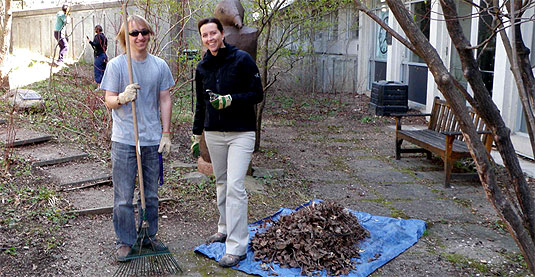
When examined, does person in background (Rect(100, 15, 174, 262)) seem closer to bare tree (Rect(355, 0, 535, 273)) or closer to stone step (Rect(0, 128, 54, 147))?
bare tree (Rect(355, 0, 535, 273))

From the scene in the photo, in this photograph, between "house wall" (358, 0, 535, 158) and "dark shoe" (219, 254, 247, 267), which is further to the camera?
"house wall" (358, 0, 535, 158)

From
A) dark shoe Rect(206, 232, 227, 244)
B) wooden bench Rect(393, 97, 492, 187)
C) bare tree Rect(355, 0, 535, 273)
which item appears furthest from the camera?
wooden bench Rect(393, 97, 492, 187)

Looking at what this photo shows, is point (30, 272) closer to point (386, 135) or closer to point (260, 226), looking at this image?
point (260, 226)

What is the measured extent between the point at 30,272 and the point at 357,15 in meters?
13.4

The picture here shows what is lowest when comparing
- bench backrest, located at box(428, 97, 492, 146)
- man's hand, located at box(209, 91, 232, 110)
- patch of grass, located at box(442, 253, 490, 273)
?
patch of grass, located at box(442, 253, 490, 273)

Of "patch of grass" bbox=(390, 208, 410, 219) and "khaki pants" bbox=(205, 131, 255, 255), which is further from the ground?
"khaki pants" bbox=(205, 131, 255, 255)

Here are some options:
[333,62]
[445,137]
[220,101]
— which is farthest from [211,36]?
[333,62]

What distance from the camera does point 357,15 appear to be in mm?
15672

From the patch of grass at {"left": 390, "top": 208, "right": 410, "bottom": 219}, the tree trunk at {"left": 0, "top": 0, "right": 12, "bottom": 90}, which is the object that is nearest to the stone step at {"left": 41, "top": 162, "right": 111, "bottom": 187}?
the patch of grass at {"left": 390, "top": 208, "right": 410, "bottom": 219}

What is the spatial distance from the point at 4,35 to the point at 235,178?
10307 mm

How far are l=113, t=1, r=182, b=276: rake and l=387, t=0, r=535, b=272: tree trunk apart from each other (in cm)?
203

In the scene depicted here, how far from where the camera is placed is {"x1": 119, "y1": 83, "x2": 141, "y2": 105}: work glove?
12.3 ft

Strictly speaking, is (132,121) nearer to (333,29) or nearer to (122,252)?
(122,252)

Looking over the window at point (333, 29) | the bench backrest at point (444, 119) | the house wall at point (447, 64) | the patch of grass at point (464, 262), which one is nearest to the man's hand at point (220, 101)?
the house wall at point (447, 64)
